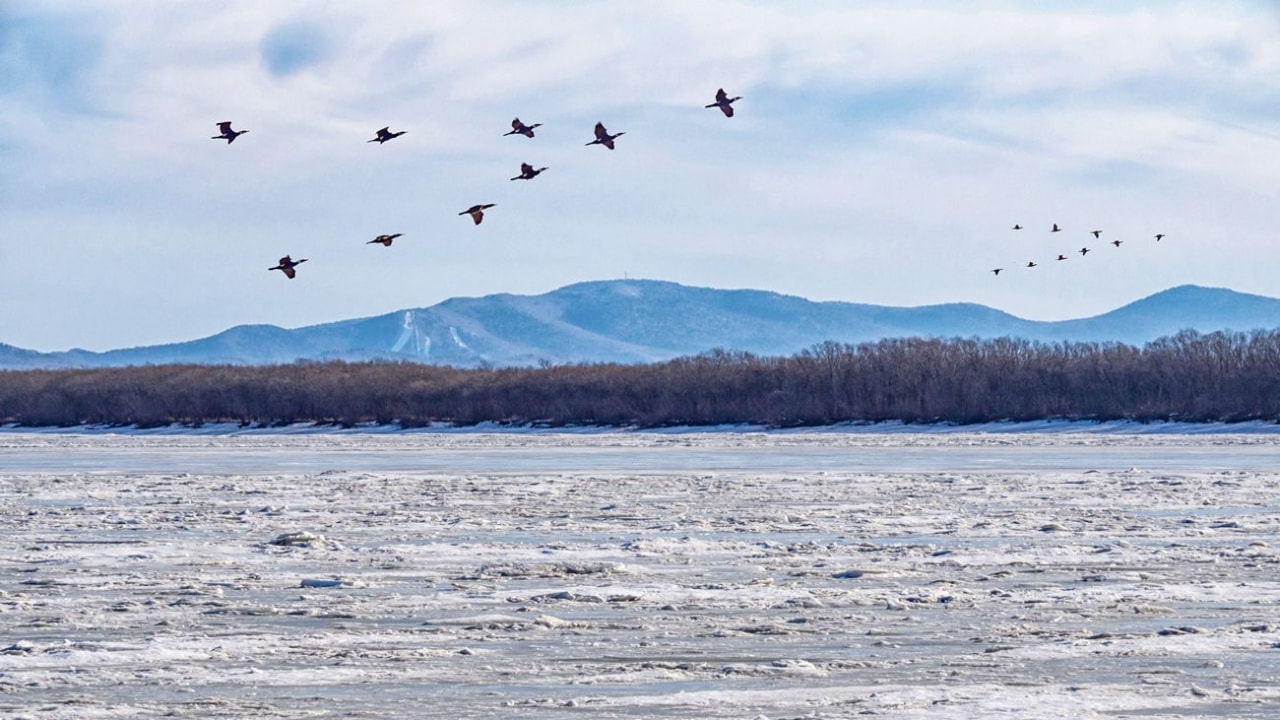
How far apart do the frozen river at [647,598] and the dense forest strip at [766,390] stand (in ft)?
78.4

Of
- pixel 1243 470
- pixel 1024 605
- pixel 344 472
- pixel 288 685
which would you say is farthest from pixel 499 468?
pixel 288 685

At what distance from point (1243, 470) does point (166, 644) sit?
754 inches

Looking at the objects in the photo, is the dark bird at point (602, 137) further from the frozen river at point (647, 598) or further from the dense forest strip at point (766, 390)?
the dense forest strip at point (766, 390)

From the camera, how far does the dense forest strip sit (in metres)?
47.5

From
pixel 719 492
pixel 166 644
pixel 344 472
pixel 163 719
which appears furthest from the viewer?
pixel 344 472

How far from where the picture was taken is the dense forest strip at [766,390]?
4750 centimetres

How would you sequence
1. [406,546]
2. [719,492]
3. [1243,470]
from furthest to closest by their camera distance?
[1243,470] < [719,492] < [406,546]

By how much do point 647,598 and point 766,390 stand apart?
40.2 meters

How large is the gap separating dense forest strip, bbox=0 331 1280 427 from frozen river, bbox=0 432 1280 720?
2390 cm

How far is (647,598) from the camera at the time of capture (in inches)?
463

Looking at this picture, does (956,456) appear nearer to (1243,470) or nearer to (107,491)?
(1243,470)

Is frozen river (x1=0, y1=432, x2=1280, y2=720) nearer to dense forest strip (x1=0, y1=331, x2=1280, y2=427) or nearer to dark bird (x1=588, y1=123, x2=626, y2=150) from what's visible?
dark bird (x1=588, y1=123, x2=626, y2=150)

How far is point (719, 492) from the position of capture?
2202 cm

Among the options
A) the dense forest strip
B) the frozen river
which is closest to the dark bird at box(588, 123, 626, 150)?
the frozen river
